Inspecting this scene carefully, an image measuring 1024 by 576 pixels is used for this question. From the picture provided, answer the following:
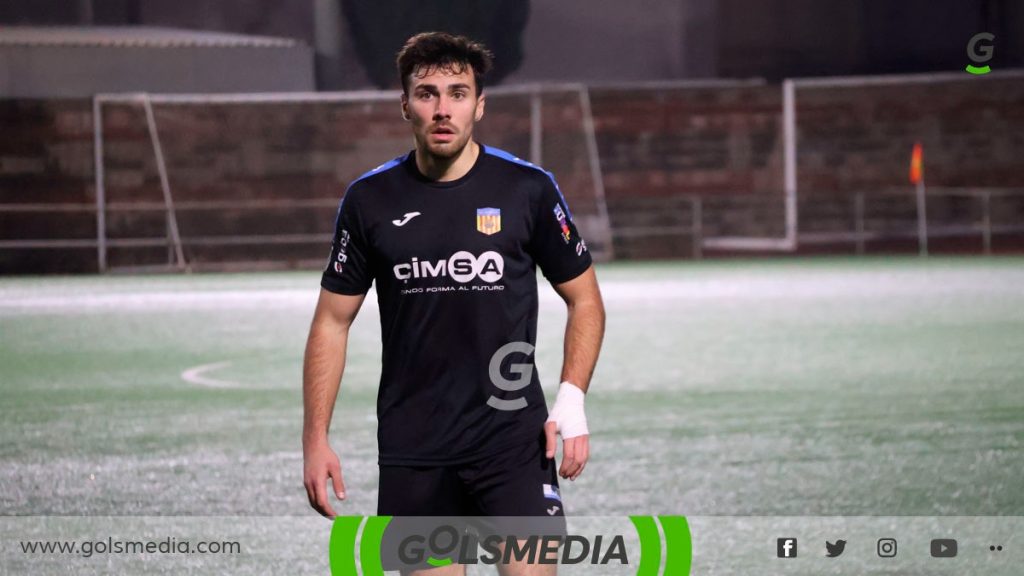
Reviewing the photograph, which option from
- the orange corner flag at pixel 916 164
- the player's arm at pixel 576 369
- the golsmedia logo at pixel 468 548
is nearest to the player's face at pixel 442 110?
the player's arm at pixel 576 369

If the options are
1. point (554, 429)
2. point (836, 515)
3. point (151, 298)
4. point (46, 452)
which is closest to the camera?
point (554, 429)

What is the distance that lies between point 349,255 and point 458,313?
351mm

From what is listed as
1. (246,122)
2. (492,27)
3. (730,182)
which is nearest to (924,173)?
(730,182)

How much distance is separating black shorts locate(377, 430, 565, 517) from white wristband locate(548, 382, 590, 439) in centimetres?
11

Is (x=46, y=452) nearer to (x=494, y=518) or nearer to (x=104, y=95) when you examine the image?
(x=494, y=518)

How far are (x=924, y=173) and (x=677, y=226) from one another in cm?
532

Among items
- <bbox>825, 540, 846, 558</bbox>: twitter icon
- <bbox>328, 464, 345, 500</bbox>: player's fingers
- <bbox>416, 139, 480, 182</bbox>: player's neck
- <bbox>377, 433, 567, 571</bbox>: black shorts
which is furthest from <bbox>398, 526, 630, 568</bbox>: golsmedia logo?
<bbox>825, 540, 846, 558</bbox>: twitter icon

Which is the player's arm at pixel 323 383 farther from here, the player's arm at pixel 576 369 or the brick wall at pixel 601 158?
the brick wall at pixel 601 158

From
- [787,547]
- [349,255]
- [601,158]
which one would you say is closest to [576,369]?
[349,255]

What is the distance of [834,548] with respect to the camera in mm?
6648

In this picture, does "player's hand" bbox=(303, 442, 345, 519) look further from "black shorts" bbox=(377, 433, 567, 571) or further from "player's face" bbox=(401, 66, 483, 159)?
"player's face" bbox=(401, 66, 483, 159)

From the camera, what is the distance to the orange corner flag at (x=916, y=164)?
31953 mm

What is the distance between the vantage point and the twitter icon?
6.56 meters

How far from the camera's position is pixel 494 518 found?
4.28 meters
